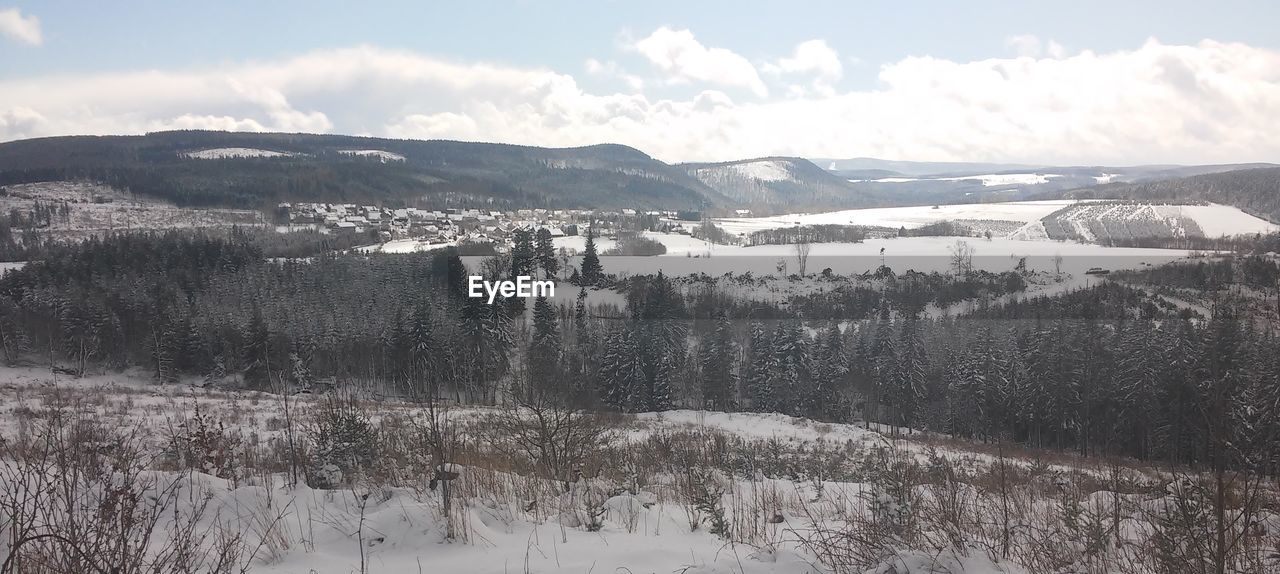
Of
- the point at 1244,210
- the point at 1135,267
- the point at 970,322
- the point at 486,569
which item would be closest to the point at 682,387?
the point at 970,322

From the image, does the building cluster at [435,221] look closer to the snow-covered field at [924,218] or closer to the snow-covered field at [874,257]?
the snow-covered field at [874,257]

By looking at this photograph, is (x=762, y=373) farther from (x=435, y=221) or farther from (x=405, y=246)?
(x=435, y=221)

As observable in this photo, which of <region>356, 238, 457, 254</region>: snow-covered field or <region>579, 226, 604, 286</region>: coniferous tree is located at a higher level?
<region>356, 238, 457, 254</region>: snow-covered field

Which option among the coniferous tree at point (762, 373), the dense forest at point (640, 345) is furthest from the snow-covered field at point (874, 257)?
the coniferous tree at point (762, 373)

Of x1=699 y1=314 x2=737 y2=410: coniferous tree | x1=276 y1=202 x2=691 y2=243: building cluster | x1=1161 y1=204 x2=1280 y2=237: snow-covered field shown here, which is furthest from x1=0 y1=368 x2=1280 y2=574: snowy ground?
x1=1161 y1=204 x2=1280 y2=237: snow-covered field

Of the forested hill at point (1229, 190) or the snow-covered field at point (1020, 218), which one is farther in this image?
the forested hill at point (1229, 190)

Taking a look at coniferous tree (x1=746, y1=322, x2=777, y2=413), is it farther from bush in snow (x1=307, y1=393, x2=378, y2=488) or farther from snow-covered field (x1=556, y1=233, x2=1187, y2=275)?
bush in snow (x1=307, y1=393, x2=378, y2=488)

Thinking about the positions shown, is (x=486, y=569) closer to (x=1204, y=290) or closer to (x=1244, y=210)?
(x=1204, y=290)

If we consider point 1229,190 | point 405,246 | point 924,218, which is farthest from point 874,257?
point 1229,190

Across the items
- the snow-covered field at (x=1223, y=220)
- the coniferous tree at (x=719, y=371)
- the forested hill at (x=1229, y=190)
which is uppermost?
the forested hill at (x=1229, y=190)
